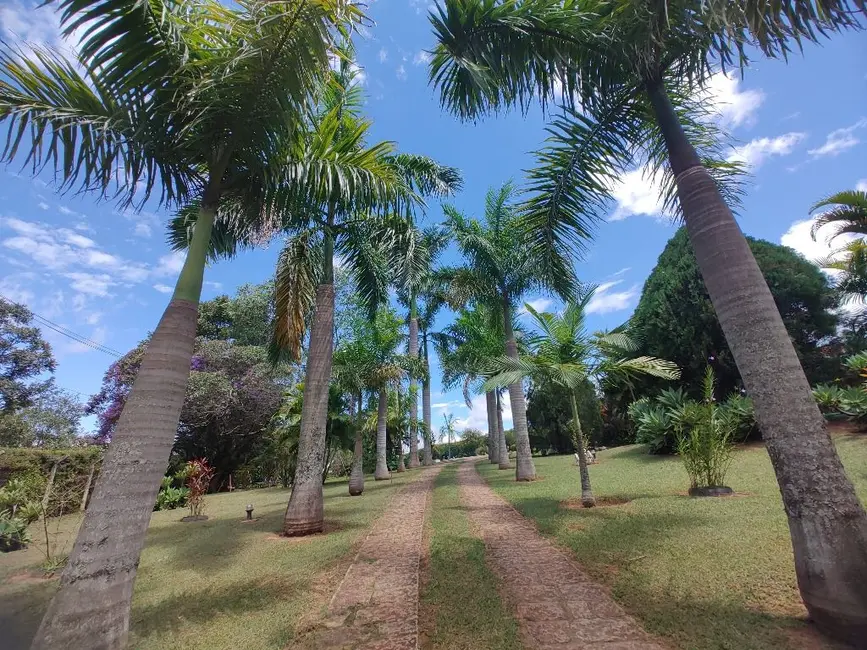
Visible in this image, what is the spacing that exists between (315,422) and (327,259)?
11.3ft

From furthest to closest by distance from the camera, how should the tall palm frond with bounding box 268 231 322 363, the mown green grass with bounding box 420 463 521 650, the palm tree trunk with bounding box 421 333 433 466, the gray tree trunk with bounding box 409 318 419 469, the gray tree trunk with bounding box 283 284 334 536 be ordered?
the palm tree trunk with bounding box 421 333 433 466 < the gray tree trunk with bounding box 409 318 419 469 < the tall palm frond with bounding box 268 231 322 363 < the gray tree trunk with bounding box 283 284 334 536 < the mown green grass with bounding box 420 463 521 650

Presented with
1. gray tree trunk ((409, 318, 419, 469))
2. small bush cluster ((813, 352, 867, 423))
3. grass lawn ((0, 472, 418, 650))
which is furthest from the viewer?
gray tree trunk ((409, 318, 419, 469))

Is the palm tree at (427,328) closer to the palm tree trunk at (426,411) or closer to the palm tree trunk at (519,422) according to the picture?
the palm tree trunk at (426,411)

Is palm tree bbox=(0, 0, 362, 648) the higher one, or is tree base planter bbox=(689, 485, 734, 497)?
palm tree bbox=(0, 0, 362, 648)

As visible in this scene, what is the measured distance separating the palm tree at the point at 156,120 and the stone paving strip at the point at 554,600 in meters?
3.04

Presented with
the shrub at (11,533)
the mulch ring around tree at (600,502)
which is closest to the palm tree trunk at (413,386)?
the mulch ring around tree at (600,502)

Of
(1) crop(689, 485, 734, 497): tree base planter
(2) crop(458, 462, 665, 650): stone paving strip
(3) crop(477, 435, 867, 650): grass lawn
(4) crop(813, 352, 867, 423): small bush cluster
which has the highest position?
(4) crop(813, 352, 867, 423): small bush cluster

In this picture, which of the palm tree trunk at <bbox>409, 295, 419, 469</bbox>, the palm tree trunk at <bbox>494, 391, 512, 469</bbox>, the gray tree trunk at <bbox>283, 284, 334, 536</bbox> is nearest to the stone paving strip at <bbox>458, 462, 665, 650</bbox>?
the gray tree trunk at <bbox>283, 284, 334, 536</bbox>

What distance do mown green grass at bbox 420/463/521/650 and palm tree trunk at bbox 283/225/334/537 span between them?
253 cm

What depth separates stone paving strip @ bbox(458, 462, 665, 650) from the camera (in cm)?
300

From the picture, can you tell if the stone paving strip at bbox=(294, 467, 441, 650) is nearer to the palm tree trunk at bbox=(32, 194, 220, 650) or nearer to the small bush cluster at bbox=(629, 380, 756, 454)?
the palm tree trunk at bbox=(32, 194, 220, 650)

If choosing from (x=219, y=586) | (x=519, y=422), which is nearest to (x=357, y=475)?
(x=519, y=422)

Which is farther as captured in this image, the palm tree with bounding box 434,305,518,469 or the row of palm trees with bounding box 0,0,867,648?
the palm tree with bounding box 434,305,518,469

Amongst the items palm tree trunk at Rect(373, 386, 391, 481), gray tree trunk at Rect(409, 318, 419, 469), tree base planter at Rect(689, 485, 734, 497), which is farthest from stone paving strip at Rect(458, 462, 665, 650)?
gray tree trunk at Rect(409, 318, 419, 469)
